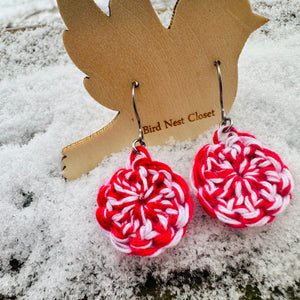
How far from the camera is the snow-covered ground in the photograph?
0.52 m

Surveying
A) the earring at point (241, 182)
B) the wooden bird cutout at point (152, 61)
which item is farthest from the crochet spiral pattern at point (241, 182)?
the wooden bird cutout at point (152, 61)

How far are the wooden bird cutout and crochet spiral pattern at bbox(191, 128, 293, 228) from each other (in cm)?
12

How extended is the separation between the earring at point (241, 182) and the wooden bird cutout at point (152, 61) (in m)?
0.05

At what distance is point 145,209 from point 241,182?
176 millimetres

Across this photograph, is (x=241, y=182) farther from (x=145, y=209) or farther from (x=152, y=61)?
(x=152, y=61)

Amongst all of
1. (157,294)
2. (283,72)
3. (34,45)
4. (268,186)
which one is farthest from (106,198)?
(34,45)

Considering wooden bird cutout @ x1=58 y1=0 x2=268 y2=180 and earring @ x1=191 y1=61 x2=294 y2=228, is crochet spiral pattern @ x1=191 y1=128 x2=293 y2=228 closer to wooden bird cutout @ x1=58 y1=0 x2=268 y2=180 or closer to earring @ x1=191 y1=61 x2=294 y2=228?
earring @ x1=191 y1=61 x2=294 y2=228

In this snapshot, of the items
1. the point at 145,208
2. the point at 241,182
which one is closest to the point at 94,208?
the point at 145,208

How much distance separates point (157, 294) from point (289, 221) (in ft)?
0.90

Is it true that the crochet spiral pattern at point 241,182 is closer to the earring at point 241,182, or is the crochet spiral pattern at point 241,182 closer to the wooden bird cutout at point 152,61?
the earring at point 241,182

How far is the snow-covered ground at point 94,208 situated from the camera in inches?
20.5

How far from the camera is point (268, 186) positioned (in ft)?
1.71

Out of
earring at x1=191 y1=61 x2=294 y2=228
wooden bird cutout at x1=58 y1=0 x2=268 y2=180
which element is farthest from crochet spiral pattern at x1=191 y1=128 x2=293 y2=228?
wooden bird cutout at x1=58 y1=0 x2=268 y2=180

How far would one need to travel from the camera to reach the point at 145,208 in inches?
20.4
